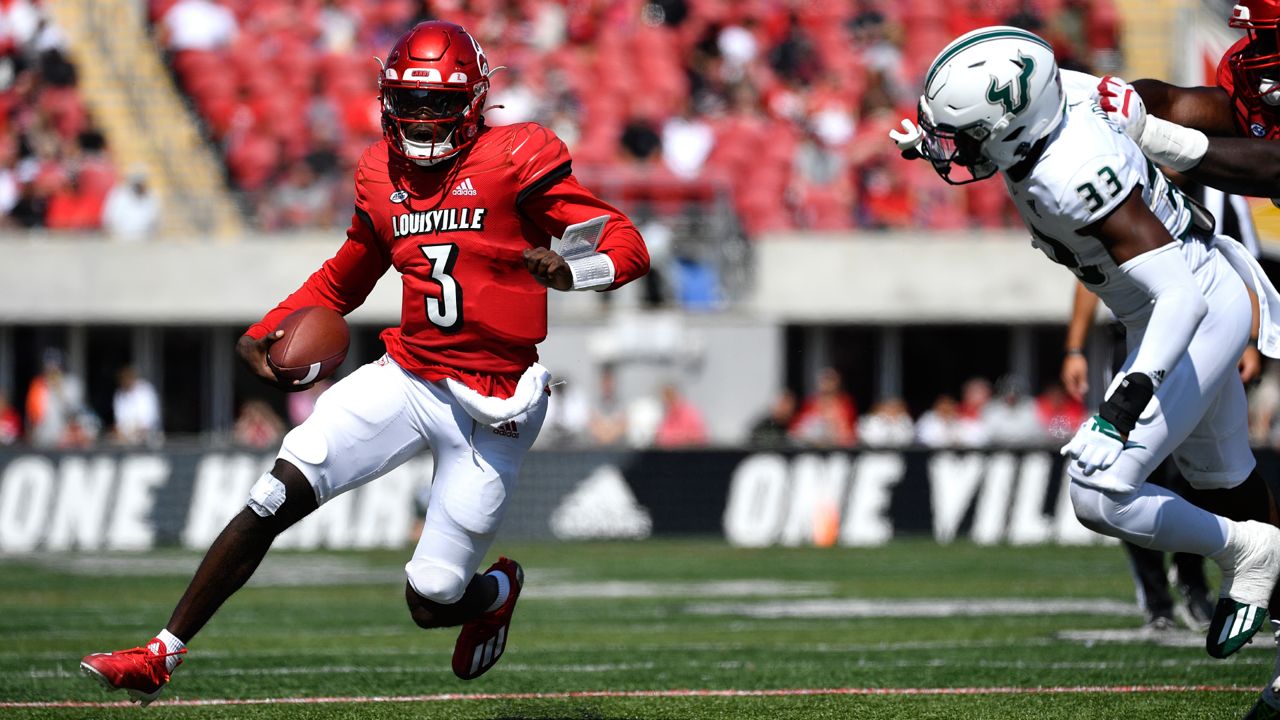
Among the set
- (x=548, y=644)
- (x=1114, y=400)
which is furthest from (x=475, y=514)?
(x=548, y=644)

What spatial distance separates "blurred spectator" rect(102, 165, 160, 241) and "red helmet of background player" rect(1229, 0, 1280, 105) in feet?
44.8

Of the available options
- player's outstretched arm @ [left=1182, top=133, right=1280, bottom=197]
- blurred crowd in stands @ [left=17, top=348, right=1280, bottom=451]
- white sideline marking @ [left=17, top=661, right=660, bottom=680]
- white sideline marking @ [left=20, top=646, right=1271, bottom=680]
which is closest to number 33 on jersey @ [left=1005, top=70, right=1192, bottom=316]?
player's outstretched arm @ [left=1182, top=133, right=1280, bottom=197]

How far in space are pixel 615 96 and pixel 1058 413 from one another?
5308mm

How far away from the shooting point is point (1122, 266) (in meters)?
4.81

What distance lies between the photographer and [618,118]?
57.0ft

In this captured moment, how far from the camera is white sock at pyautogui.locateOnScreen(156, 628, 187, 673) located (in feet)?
15.7

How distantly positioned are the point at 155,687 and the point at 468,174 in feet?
5.51

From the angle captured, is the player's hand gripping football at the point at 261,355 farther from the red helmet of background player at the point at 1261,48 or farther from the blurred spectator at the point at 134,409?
the blurred spectator at the point at 134,409

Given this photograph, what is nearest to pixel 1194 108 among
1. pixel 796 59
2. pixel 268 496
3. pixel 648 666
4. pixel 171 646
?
pixel 648 666

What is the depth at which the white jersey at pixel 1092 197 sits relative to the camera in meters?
4.77

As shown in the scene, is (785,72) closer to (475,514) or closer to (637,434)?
(637,434)

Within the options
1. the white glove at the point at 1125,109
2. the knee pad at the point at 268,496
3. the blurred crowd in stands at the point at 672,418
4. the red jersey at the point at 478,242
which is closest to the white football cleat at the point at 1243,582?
the white glove at the point at 1125,109

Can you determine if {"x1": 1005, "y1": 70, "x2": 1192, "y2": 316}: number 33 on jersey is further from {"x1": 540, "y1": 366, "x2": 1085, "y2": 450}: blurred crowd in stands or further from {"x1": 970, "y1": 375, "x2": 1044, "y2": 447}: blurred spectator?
{"x1": 970, "y1": 375, "x2": 1044, "y2": 447}: blurred spectator

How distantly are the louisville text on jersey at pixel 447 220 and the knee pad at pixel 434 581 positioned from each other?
967 mm
